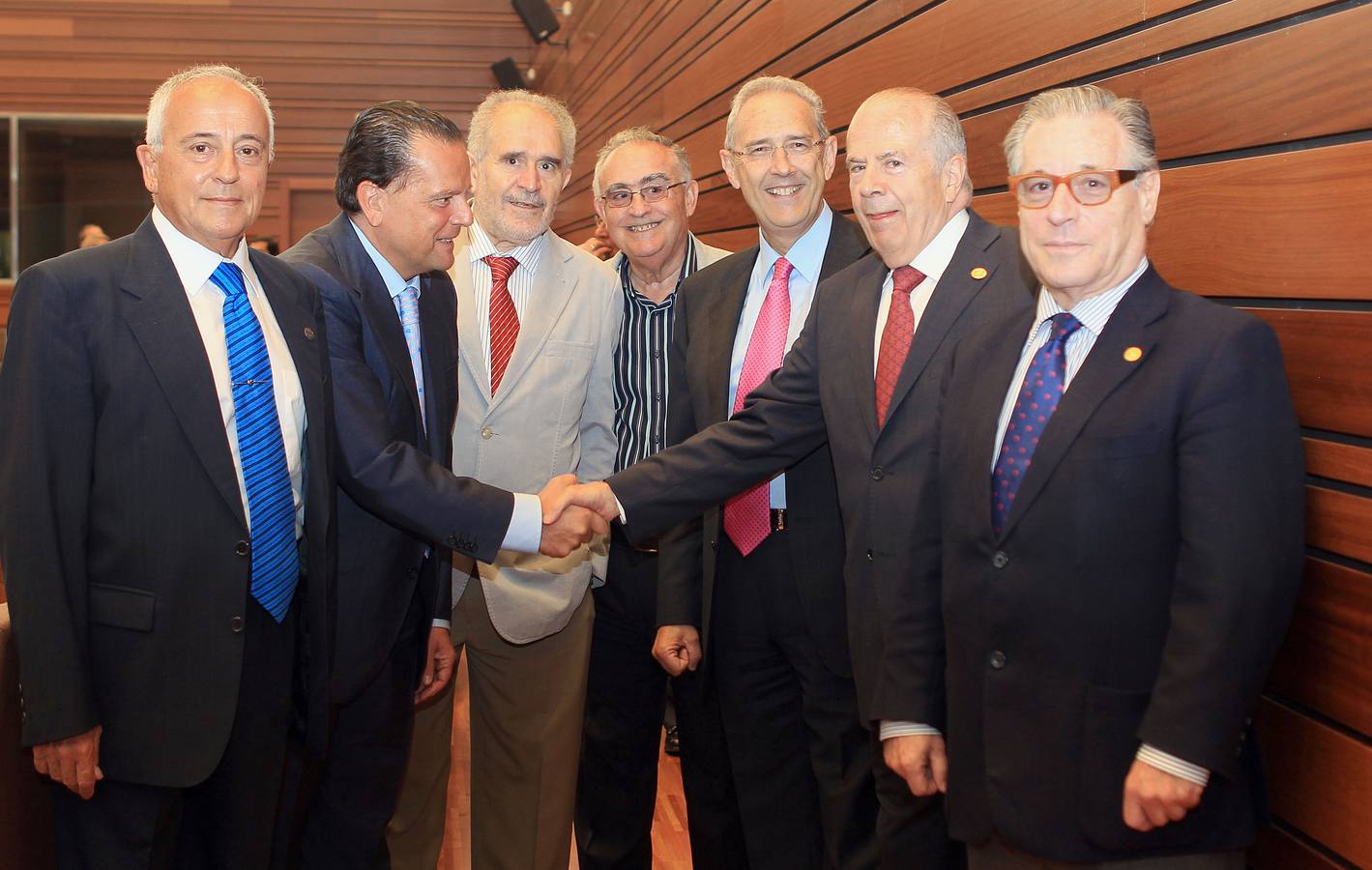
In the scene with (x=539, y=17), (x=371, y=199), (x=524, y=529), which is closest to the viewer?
(x=371, y=199)

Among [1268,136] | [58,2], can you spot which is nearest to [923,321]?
[1268,136]

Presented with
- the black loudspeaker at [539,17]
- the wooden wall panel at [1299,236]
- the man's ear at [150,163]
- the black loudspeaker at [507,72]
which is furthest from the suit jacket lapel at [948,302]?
the black loudspeaker at [507,72]

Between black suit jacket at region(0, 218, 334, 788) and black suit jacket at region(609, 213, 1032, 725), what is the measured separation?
3.30 ft

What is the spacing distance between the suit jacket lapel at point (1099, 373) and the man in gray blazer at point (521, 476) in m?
1.41

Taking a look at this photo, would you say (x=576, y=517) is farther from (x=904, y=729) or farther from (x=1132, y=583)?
(x=1132, y=583)

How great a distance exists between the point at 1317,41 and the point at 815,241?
121 cm

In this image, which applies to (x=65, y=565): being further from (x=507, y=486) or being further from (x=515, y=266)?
(x=515, y=266)

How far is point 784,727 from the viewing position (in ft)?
8.02

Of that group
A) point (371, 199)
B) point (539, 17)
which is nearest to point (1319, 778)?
point (371, 199)

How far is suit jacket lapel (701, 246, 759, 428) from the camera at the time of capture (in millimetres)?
2553

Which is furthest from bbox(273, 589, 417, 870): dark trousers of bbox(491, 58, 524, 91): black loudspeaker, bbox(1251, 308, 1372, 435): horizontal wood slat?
bbox(491, 58, 524, 91): black loudspeaker

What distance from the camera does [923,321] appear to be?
200 centimetres

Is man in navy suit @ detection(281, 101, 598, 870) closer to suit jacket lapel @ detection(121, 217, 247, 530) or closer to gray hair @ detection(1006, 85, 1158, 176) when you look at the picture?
suit jacket lapel @ detection(121, 217, 247, 530)

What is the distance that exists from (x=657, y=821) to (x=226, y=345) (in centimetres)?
227
